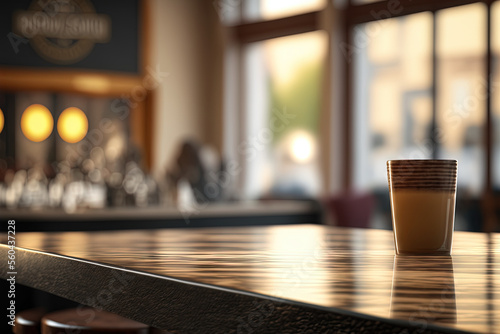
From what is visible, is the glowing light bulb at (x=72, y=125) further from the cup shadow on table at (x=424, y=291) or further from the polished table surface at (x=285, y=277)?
the cup shadow on table at (x=424, y=291)

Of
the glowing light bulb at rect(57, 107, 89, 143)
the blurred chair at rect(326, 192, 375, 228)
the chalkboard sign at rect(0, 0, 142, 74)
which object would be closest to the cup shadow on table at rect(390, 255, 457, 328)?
the blurred chair at rect(326, 192, 375, 228)

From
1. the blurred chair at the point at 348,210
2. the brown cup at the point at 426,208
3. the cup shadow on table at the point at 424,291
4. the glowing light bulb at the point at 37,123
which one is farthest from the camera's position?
the glowing light bulb at the point at 37,123

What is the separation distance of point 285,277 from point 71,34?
709 centimetres

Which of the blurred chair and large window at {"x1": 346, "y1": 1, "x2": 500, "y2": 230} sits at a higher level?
large window at {"x1": 346, "y1": 1, "x2": 500, "y2": 230}

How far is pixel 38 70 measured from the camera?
284 inches

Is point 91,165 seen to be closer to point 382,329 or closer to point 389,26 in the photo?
point 389,26

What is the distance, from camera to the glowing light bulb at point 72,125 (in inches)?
293

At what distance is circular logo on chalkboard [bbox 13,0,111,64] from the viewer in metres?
7.20

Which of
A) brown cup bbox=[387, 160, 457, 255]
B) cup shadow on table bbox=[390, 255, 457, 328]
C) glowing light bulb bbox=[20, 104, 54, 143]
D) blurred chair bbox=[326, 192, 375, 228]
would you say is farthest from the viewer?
glowing light bulb bbox=[20, 104, 54, 143]

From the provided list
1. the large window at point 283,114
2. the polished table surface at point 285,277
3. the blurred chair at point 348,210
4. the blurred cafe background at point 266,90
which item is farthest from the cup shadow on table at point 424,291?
the large window at point 283,114

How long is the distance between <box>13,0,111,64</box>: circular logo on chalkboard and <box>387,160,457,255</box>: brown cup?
680cm

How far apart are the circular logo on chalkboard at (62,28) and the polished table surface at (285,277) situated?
6.51 meters

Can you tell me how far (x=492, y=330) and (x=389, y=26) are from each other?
20.2 feet

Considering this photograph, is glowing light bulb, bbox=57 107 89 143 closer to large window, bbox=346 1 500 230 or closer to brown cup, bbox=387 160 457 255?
large window, bbox=346 1 500 230
